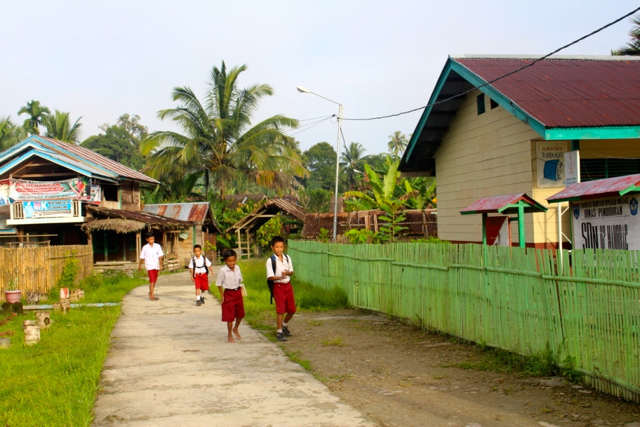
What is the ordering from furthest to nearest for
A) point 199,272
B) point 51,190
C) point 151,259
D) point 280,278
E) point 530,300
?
point 51,190 < point 151,259 < point 199,272 < point 280,278 < point 530,300

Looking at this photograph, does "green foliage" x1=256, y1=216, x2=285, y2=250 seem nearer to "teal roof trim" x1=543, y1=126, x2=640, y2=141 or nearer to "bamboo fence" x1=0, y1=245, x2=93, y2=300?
"bamboo fence" x1=0, y1=245, x2=93, y2=300

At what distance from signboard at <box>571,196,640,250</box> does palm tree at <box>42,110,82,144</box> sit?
35.3 metres

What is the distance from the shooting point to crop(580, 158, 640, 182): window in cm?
1086

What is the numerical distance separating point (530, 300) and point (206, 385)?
347cm

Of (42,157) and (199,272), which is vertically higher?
(42,157)

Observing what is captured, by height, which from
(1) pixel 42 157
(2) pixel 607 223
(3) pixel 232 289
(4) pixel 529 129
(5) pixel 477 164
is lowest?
(3) pixel 232 289

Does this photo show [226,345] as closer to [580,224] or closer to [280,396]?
[280,396]

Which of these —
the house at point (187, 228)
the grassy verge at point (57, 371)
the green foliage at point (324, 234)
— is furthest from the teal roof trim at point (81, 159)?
the grassy verge at point (57, 371)

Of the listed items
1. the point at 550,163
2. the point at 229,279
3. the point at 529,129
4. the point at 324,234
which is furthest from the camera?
the point at 324,234

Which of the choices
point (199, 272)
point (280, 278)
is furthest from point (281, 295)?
point (199, 272)

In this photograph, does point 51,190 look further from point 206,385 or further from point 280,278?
point 206,385

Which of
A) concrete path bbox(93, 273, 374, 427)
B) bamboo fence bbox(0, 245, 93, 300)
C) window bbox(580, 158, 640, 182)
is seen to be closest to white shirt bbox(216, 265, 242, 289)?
concrete path bbox(93, 273, 374, 427)

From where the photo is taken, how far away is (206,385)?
6.46 meters

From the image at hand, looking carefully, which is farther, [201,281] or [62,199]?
[62,199]
